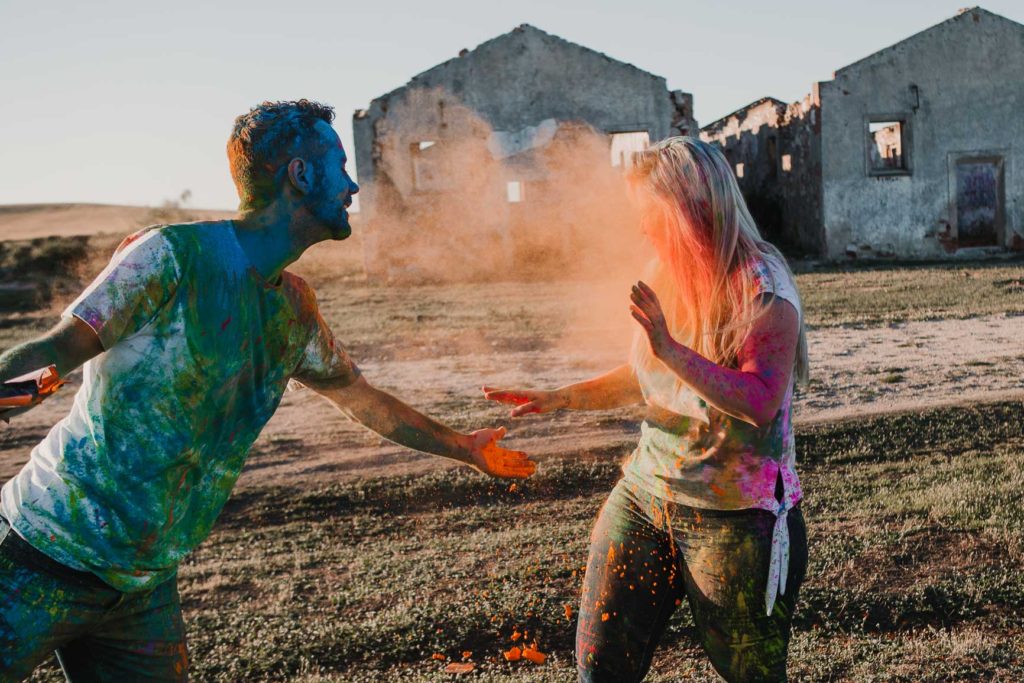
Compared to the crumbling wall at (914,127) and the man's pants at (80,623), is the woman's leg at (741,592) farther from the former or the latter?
the crumbling wall at (914,127)

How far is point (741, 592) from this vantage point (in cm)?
250

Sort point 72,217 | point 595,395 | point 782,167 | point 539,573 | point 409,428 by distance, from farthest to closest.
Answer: point 72,217, point 782,167, point 539,573, point 595,395, point 409,428

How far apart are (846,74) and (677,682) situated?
20.5 m

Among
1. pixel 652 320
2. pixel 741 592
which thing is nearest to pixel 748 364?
pixel 652 320

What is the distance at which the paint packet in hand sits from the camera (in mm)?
1876

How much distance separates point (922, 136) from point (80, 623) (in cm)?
2282

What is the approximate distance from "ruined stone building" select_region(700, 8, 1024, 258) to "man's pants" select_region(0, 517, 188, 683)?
2117 cm

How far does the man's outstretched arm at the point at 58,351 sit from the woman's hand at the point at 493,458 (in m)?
1.33

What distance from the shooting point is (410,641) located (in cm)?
436

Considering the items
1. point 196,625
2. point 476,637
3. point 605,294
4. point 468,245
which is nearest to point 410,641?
point 476,637

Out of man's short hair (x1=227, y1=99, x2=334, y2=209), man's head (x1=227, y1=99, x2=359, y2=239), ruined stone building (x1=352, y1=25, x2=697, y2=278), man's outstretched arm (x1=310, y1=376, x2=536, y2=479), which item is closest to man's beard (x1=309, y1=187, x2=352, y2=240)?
man's head (x1=227, y1=99, x2=359, y2=239)

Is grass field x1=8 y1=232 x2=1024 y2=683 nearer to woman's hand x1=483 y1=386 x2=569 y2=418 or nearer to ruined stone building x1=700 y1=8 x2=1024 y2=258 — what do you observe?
woman's hand x1=483 y1=386 x2=569 y2=418

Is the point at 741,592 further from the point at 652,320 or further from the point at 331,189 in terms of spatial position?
the point at 331,189

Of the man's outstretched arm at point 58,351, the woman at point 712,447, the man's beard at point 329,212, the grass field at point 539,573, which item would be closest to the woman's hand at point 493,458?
the woman at point 712,447
